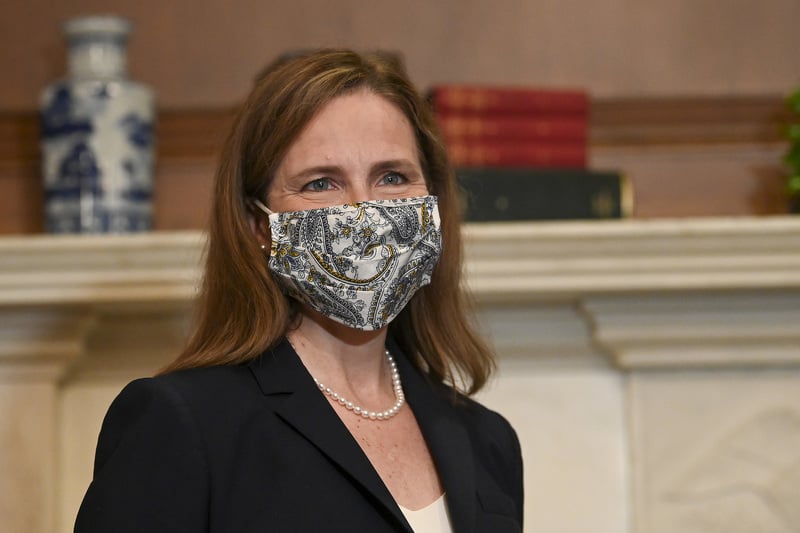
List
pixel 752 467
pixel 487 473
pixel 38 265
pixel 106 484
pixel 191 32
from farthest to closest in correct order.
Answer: pixel 191 32, pixel 752 467, pixel 38 265, pixel 487 473, pixel 106 484

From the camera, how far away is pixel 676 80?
112 inches

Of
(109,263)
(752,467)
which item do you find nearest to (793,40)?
(752,467)

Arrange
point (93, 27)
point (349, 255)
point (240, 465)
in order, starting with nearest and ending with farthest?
point (240, 465), point (349, 255), point (93, 27)

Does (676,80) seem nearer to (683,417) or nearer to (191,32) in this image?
(683,417)

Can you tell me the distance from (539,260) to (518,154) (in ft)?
0.87

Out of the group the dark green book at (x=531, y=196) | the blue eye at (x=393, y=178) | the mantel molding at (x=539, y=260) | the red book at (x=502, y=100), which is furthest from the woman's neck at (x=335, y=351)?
the red book at (x=502, y=100)

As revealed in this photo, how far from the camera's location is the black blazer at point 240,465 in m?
1.49

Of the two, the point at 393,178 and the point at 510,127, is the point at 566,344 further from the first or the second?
the point at 393,178

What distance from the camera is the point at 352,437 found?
1667 mm

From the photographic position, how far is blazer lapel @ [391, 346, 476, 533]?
5.71 feet

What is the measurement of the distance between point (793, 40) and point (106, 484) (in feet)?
6.54

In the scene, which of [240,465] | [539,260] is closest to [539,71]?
[539,260]

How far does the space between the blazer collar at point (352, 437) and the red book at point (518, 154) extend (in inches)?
32.3

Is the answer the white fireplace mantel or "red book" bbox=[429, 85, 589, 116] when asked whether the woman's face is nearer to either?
the white fireplace mantel
